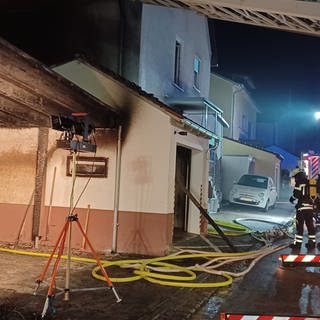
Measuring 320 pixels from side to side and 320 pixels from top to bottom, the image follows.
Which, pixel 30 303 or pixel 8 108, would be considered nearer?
pixel 30 303

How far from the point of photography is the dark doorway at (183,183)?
478 inches

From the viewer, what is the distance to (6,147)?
9.91 m

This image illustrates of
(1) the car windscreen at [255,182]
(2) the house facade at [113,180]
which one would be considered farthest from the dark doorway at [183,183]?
(1) the car windscreen at [255,182]

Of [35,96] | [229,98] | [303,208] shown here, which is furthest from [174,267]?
[229,98]

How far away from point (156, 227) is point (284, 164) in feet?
99.9

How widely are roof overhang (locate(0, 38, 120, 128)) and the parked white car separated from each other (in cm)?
1284

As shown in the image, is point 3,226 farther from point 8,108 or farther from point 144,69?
point 144,69

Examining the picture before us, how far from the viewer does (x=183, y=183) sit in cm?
1206

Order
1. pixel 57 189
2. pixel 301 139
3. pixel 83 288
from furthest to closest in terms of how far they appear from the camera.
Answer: pixel 301 139 → pixel 57 189 → pixel 83 288

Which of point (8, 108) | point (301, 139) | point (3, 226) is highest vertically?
point (301, 139)

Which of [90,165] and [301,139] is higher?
[301,139]

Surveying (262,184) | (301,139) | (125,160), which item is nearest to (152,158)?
(125,160)

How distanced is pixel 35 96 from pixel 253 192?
1549 cm

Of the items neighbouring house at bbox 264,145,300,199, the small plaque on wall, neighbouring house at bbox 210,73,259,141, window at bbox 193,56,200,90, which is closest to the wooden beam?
the small plaque on wall
